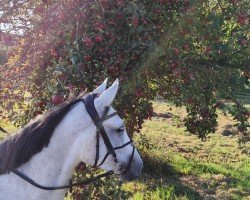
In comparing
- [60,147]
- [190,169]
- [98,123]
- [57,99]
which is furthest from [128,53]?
[190,169]

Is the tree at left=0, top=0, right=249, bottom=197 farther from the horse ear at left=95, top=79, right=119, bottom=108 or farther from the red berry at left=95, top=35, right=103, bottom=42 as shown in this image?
the horse ear at left=95, top=79, right=119, bottom=108

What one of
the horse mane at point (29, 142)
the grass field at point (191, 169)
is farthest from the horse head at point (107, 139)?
the grass field at point (191, 169)

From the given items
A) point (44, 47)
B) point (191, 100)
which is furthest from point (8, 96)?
point (191, 100)

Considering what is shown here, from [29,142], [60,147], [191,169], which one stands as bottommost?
[191,169]

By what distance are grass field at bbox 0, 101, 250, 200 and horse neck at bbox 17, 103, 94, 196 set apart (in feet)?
14.4

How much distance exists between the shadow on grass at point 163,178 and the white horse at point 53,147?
17.9 feet

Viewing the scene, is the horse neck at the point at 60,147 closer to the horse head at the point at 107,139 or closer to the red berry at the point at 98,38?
the horse head at the point at 107,139

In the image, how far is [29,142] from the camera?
327 centimetres

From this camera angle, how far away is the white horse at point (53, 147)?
3.28 metres

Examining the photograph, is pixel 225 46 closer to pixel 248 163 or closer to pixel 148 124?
pixel 248 163

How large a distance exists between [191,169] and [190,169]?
0.05 meters

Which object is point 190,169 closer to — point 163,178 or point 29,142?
point 163,178

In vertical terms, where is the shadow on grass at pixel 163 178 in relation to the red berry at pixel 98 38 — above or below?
below

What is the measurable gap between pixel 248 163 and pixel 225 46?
22.1 ft
